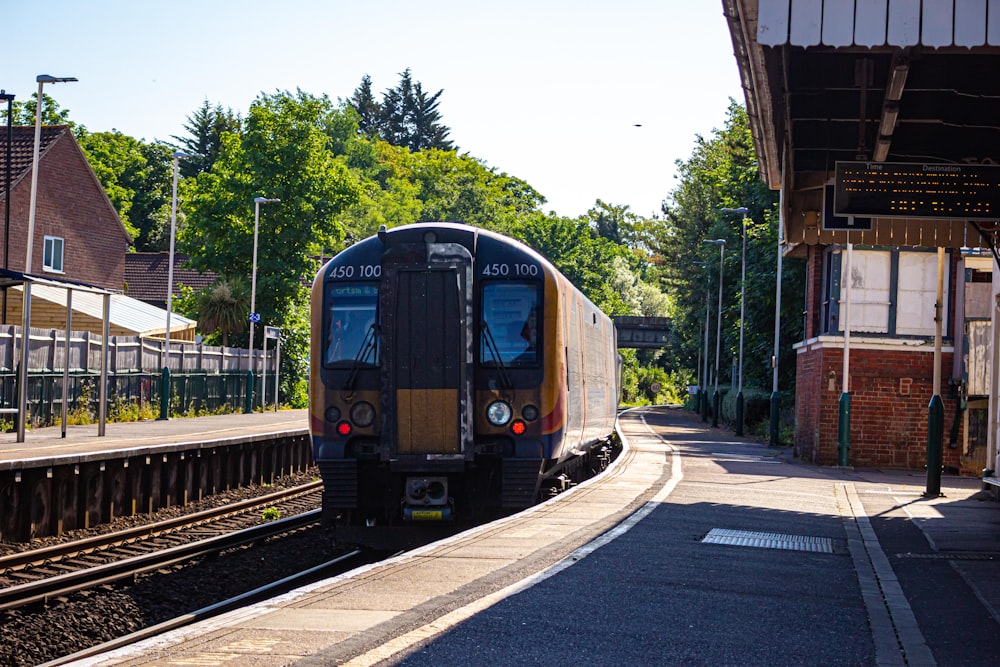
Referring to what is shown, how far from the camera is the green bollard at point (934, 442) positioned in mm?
18734

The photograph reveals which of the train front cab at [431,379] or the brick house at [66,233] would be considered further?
the brick house at [66,233]

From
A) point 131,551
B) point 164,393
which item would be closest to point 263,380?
point 164,393

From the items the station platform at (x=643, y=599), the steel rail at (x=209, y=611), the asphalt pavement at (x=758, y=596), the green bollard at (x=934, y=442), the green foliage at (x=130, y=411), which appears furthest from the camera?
the green foliage at (x=130, y=411)

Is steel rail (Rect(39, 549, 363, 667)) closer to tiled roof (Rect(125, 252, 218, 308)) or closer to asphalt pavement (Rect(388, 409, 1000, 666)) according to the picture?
asphalt pavement (Rect(388, 409, 1000, 666))

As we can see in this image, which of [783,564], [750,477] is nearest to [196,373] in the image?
[750,477]

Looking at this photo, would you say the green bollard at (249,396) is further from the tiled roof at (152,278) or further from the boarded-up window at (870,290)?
the tiled roof at (152,278)

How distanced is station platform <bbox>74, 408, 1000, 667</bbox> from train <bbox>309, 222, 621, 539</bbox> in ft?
2.86

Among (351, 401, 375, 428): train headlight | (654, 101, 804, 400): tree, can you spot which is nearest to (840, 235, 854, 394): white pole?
(654, 101, 804, 400): tree

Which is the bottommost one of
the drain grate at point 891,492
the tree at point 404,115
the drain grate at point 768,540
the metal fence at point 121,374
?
the drain grate at point 891,492

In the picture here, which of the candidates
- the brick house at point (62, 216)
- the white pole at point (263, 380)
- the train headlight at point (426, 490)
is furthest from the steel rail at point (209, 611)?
the brick house at point (62, 216)

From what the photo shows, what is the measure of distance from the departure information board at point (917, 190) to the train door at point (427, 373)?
4495 millimetres

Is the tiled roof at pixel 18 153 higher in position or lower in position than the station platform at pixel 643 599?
higher

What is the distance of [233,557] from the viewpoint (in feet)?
51.3

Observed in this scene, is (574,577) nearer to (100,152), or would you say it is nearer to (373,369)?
(373,369)
